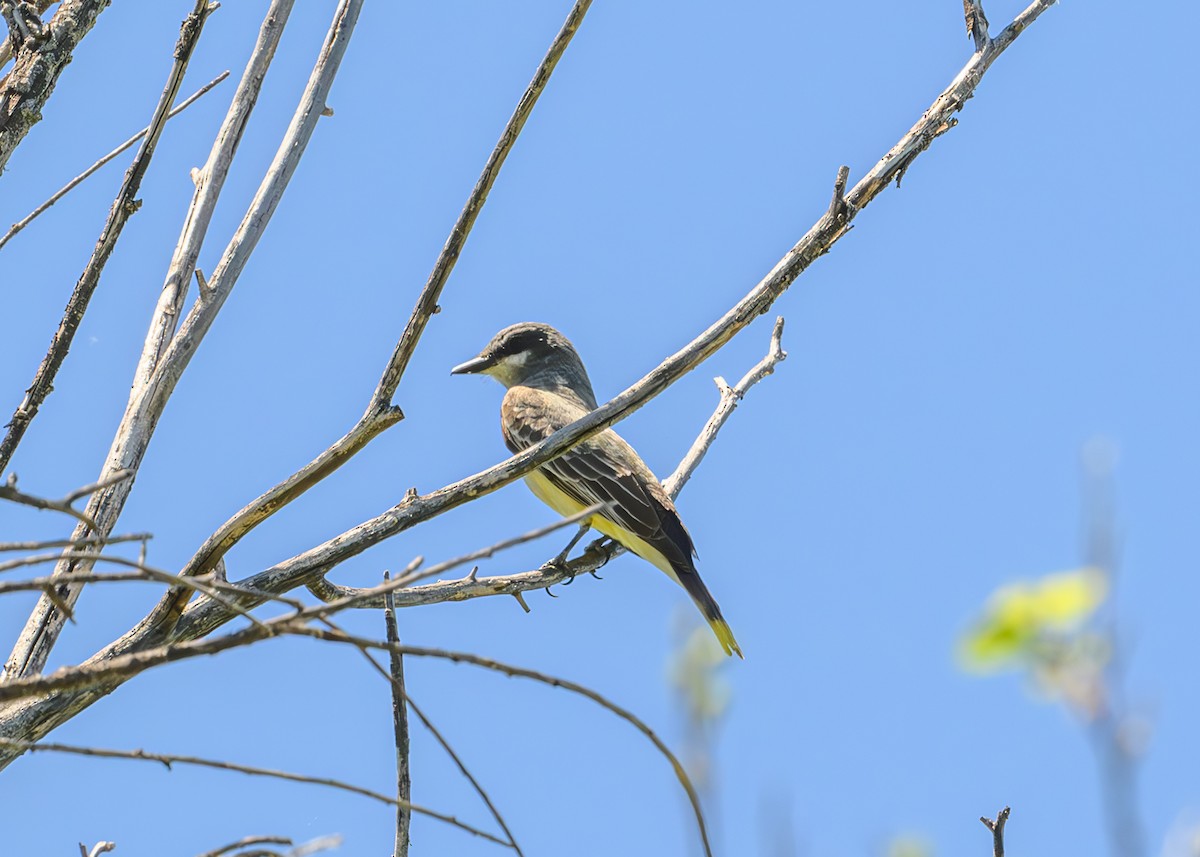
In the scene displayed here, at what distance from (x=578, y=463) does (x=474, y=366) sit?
65.6 inches

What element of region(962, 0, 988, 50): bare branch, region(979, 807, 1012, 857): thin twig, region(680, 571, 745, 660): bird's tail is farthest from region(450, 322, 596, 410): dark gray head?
region(979, 807, 1012, 857): thin twig

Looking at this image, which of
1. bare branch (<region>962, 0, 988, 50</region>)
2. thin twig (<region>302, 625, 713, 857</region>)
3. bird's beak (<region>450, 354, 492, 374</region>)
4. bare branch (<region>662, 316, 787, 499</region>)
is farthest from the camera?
bird's beak (<region>450, 354, 492, 374</region>)

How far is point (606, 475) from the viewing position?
7.48 metres

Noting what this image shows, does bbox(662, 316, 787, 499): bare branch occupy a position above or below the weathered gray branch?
above

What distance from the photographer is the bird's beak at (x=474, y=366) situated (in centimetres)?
903

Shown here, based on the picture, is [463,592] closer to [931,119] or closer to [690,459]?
[690,459]

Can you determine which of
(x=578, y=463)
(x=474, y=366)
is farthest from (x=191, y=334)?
(x=474, y=366)

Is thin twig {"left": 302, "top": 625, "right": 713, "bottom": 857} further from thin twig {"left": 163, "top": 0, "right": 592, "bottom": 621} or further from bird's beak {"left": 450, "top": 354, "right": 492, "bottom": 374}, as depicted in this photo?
bird's beak {"left": 450, "top": 354, "right": 492, "bottom": 374}

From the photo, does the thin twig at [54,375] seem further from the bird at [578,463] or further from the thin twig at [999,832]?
the bird at [578,463]

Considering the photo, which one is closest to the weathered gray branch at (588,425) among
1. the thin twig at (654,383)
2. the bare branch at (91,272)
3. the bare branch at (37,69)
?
the thin twig at (654,383)

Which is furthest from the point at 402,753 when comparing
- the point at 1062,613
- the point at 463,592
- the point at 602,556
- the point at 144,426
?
the point at 602,556

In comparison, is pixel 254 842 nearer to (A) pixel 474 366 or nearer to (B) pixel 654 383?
(B) pixel 654 383

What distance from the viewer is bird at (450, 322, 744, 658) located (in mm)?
7121

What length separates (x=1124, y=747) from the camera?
3.45 ft
